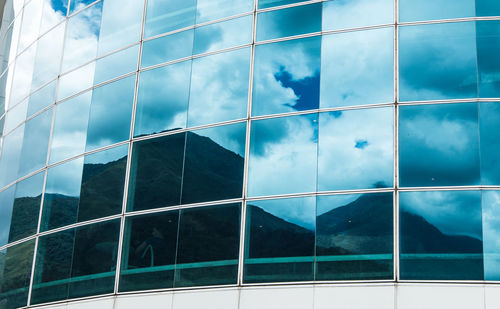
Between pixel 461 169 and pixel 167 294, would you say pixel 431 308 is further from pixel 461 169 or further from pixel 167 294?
pixel 167 294

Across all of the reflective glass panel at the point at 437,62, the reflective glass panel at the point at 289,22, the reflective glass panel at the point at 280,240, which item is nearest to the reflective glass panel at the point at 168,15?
the reflective glass panel at the point at 289,22

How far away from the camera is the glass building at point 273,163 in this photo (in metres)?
19.2

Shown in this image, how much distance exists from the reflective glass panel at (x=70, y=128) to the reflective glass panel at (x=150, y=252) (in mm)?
3691

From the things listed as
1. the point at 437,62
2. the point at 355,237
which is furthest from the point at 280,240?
the point at 437,62

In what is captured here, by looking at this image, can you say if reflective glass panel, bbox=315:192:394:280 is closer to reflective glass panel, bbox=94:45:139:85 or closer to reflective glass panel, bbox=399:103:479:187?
reflective glass panel, bbox=399:103:479:187

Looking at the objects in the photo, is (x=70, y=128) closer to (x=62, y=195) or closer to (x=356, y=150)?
(x=62, y=195)

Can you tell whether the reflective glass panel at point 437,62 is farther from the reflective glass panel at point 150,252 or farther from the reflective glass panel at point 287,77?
the reflective glass panel at point 150,252

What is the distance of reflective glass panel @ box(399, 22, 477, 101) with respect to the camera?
66.1 ft

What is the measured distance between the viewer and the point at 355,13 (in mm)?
21609

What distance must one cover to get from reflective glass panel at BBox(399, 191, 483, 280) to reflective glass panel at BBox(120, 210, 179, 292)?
19.6ft

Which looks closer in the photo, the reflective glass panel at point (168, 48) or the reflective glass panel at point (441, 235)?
the reflective glass panel at point (441, 235)

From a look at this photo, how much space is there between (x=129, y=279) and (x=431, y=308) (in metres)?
7.87

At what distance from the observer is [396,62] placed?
20.7 meters

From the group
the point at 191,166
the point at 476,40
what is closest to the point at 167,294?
the point at 191,166
